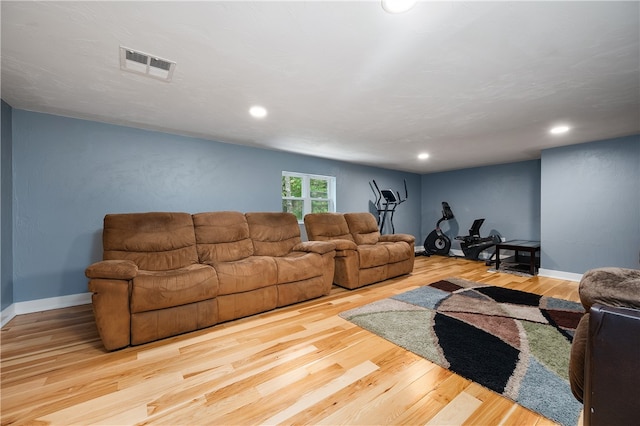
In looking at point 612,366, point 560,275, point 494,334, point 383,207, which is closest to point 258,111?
point 612,366

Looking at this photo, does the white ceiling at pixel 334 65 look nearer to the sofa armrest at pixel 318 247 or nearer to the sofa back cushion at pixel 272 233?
the sofa back cushion at pixel 272 233

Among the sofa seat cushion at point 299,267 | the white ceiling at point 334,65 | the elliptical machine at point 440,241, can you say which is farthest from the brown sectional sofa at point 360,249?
the elliptical machine at point 440,241

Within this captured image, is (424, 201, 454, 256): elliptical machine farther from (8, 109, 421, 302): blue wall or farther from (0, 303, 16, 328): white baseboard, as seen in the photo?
(0, 303, 16, 328): white baseboard

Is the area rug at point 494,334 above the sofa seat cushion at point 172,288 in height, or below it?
below

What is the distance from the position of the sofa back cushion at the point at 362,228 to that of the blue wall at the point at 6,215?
4039 millimetres

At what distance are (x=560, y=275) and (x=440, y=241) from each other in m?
2.27

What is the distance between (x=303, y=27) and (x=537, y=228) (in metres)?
5.98

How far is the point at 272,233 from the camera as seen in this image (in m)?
3.52

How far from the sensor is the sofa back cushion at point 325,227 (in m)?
3.99

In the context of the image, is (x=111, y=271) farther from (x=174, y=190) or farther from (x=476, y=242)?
(x=476, y=242)

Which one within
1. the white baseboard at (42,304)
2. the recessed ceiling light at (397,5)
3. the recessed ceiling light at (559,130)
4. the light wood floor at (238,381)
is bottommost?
the light wood floor at (238,381)

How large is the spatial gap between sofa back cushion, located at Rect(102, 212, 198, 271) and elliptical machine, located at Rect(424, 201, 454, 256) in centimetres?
533

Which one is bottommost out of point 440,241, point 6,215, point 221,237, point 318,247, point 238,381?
point 238,381

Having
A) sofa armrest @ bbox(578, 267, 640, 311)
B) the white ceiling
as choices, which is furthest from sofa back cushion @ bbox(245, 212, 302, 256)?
sofa armrest @ bbox(578, 267, 640, 311)
